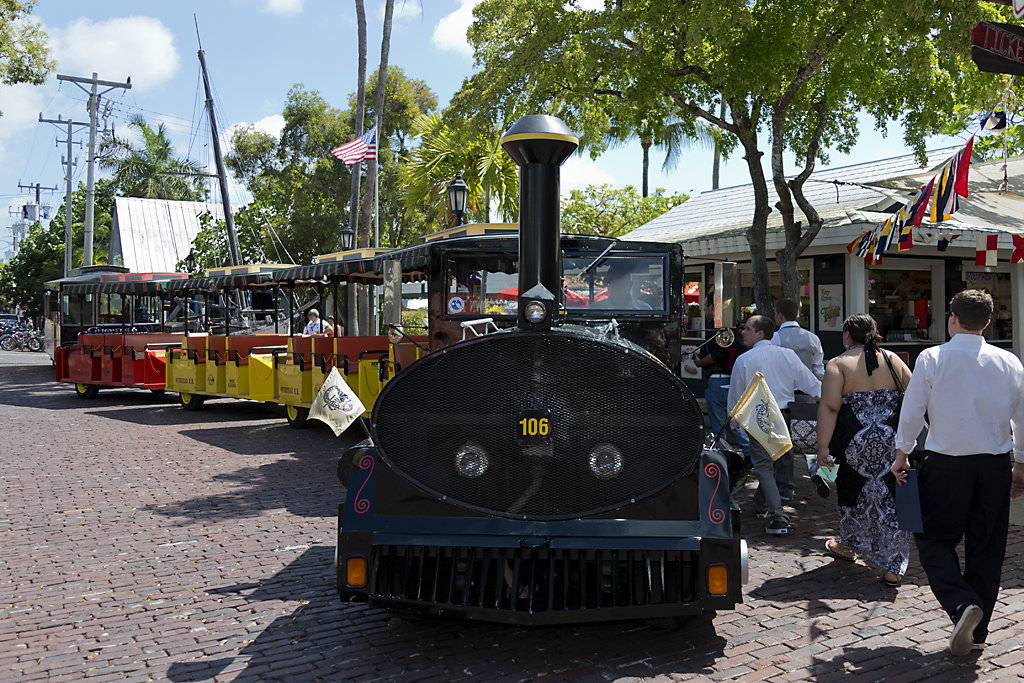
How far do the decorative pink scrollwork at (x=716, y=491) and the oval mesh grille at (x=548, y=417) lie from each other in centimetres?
18

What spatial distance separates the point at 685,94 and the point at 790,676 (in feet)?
36.9

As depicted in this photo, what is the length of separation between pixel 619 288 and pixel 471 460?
366cm

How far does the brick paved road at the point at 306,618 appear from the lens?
12.6ft

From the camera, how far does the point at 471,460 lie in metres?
3.71

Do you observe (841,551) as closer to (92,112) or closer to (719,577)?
(719,577)

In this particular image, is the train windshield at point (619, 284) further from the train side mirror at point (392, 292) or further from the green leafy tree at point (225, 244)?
the green leafy tree at point (225, 244)

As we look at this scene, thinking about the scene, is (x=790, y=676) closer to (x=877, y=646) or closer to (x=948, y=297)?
(x=877, y=646)

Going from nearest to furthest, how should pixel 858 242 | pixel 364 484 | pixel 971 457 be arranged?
pixel 364 484, pixel 971 457, pixel 858 242

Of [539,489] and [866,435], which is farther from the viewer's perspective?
[866,435]

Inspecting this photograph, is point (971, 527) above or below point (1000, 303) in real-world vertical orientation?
below

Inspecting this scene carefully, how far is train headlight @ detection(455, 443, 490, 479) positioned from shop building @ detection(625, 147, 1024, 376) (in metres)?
8.79

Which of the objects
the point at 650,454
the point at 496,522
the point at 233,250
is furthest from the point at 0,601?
the point at 233,250

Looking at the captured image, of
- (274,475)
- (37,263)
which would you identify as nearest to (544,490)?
(274,475)

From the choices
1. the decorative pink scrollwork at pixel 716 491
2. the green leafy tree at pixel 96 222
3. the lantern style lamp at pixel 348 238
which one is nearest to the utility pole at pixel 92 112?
the green leafy tree at pixel 96 222
